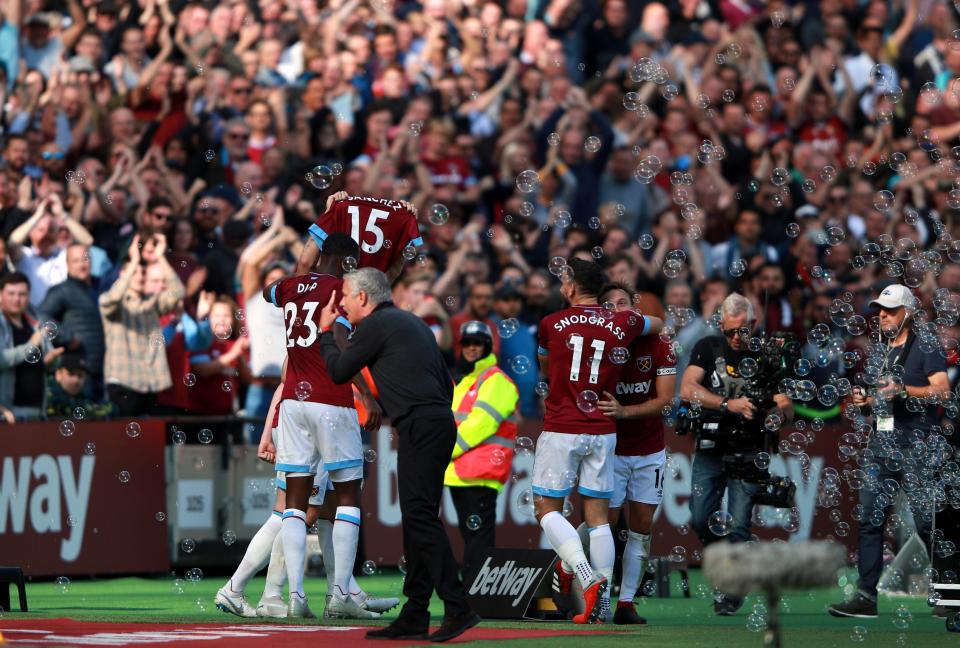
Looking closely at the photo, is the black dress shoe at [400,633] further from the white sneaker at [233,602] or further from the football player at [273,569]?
the white sneaker at [233,602]

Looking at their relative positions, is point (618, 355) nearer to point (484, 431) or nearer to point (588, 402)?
point (588, 402)

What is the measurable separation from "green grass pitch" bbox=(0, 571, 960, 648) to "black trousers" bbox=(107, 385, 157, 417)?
160 centimetres

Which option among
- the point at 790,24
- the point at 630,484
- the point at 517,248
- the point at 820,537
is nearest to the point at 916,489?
the point at 630,484

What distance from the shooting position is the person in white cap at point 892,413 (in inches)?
528

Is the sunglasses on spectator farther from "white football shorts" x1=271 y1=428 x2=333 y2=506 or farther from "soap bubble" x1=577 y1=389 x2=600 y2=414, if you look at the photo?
"white football shorts" x1=271 y1=428 x2=333 y2=506

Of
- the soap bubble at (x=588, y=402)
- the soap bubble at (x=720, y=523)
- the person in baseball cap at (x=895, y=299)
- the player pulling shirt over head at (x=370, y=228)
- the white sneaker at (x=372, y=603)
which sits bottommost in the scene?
the white sneaker at (x=372, y=603)

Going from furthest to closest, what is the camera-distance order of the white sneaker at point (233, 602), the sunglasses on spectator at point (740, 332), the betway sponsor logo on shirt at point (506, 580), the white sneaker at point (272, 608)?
the sunglasses on spectator at point (740, 332), the betway sponsor logo on shirt at point (506, 580), the white sneaker at point (233, 602), the white sneaker at point (272, 608)

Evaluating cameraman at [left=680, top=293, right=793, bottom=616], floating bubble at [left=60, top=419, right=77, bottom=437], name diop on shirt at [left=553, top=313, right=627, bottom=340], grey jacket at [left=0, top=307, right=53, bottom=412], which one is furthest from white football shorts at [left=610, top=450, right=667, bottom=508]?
grey jacket at [left=0, top=307, right=53, bottom=412]

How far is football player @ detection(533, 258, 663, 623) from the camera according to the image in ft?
41.7

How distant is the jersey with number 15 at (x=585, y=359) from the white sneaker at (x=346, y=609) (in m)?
1.84

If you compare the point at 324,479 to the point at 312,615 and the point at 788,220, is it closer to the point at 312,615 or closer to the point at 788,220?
the point at 312,615

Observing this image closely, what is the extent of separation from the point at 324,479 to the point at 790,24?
1359 cm

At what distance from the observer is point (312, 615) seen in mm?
12492

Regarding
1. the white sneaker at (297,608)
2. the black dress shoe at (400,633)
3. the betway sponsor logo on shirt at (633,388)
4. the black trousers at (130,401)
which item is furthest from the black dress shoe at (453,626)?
the black trousers at (130,401)
